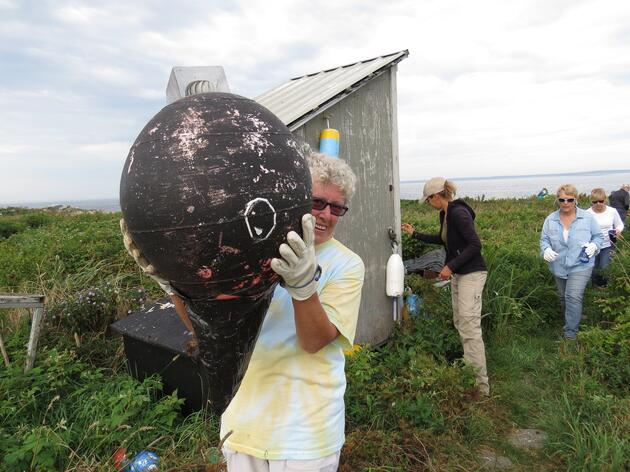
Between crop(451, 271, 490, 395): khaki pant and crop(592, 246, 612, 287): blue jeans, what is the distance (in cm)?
334

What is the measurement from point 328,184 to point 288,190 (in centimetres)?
44

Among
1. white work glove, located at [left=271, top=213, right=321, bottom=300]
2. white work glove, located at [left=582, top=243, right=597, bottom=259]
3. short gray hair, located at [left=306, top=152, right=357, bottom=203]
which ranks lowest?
white work glove, located at [left=582, top=243, right=597, bottom=259]

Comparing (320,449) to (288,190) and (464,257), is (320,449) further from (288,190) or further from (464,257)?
(464,257)

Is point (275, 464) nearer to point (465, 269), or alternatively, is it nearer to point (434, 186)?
point (465, 269)

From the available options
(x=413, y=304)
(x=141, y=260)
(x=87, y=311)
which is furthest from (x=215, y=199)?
(x=413, y=304)

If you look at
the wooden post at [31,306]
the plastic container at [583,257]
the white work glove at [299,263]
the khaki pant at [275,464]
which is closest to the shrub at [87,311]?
the wooden post at [31,306]

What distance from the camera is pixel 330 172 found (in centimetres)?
171

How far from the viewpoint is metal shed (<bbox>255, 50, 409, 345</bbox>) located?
454 cm

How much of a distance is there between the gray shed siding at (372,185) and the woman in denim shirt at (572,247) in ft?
6.68

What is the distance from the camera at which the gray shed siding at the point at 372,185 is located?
4672mm

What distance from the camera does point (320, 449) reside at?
5.20 ft

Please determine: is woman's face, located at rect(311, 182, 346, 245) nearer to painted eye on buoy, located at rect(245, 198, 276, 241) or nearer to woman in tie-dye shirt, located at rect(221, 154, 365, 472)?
woman in tie-dye shirt, located at rect(221, 154, 365, 472)

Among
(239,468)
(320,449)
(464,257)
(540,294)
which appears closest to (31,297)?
(239,468)

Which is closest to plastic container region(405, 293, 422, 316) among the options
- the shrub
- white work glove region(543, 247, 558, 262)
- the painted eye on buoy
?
white work glove region(543, 247, 558, 262)
